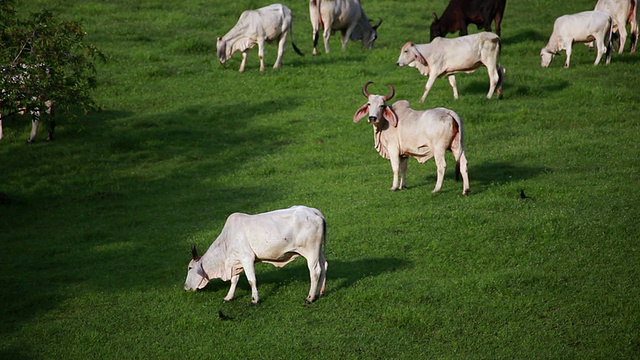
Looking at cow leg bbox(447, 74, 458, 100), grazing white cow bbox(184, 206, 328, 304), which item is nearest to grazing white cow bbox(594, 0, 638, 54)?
cow leg bbox(447, 74, 458, 100)

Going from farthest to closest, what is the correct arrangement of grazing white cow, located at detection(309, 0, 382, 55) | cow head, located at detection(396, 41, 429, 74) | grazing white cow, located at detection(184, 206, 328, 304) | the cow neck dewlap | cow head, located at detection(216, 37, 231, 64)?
1. grazing white cow, located at detection(309, 0, 382, 55)
2. cow head, located at detection(216, 37, 231, 64)
3. cow head, located at detection(396, 41, 429, 74)
4. the cow neck dewlap
5. grazing white cow, located at detection(184, 206, 328, 304)

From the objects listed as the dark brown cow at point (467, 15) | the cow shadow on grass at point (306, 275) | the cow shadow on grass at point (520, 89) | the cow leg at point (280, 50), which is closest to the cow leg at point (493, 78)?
the cow shadow on grass at point (520, 89)

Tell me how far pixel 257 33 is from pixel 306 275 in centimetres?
1382

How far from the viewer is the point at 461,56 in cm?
2145

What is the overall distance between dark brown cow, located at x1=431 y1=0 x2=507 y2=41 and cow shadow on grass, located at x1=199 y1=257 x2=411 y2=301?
14.5m

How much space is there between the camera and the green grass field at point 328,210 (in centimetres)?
1150

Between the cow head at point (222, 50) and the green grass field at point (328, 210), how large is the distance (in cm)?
46

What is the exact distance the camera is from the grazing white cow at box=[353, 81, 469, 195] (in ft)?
52.0

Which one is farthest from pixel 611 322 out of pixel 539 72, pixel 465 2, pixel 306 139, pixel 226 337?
pixel 465 2

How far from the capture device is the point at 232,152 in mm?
21062

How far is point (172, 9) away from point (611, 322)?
26057 mm

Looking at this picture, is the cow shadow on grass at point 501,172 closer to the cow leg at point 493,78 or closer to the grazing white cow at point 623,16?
the cow leg at point 493,78

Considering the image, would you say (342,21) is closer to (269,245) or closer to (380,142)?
(380,142)

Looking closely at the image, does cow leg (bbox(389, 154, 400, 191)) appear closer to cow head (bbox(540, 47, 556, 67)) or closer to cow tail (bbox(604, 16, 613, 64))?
cow head (bbox(540, 47, 556, 67))
